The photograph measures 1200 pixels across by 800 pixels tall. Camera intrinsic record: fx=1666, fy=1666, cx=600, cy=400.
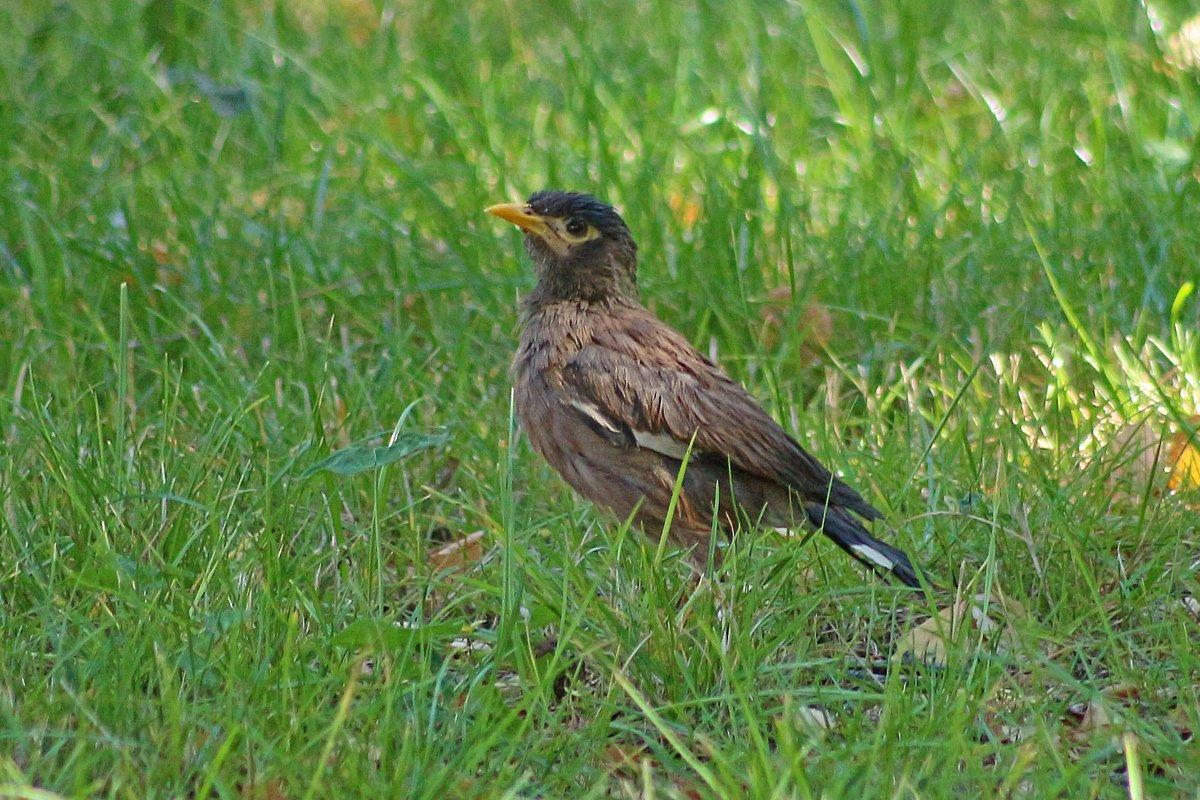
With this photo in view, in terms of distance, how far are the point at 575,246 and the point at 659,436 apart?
0.79 m

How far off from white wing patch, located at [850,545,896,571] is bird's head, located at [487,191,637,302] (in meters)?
1.28

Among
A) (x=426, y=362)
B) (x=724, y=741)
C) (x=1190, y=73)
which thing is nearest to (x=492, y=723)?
(x=724, y=741)

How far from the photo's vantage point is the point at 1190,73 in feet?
21.9

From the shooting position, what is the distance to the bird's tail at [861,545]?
4.03 meters

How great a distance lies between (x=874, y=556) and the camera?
4.07m

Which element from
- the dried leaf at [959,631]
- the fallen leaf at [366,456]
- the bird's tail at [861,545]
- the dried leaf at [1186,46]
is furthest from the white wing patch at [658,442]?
the dried leaf at [1186,46]

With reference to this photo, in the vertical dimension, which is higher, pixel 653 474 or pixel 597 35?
pixel 597 35

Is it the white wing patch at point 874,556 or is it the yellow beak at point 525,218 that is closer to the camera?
the white wing patch at point 874,556

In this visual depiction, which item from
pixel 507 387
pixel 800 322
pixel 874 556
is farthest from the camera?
pixel 800 322

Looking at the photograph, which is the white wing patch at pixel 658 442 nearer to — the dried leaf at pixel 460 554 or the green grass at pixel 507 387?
the green grass at pixel 507 387

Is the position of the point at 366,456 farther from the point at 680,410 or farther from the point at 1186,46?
the point at 1186,46

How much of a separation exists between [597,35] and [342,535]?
4146mm

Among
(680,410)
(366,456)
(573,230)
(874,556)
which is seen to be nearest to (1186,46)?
(573,230)

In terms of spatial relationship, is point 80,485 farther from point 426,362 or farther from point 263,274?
point 263,274
